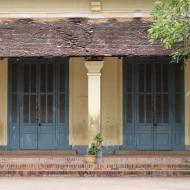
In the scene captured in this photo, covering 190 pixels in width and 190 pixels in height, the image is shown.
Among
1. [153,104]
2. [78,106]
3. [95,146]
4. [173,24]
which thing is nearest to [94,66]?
[78,106]

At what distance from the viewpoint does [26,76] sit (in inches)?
725

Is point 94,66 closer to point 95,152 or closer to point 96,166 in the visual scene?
point 95,152

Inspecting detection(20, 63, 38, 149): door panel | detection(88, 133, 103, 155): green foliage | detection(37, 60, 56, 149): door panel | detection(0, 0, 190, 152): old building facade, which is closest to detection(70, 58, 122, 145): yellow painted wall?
detection(0, 0, 190, 152): old building facade

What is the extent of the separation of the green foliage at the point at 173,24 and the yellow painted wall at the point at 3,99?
498cm

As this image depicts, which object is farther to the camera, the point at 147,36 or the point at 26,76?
the point at 26,76

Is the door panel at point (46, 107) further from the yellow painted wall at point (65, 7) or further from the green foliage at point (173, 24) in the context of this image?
the green foliage at point (173, 24)

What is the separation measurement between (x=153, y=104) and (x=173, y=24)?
4042mm

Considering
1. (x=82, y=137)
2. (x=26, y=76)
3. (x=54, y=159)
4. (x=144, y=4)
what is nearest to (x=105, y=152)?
(x=82, y=137)

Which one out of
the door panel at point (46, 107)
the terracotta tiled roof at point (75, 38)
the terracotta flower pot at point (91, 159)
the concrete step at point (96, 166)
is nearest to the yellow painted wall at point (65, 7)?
the terracotta tiled roof at point (75, 38)

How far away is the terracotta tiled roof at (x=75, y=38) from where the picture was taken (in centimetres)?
1641

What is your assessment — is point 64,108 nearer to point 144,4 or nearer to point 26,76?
point 26,76

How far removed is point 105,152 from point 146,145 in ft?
3.90

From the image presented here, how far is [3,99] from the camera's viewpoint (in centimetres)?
1839

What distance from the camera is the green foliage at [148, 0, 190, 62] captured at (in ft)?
48.3
